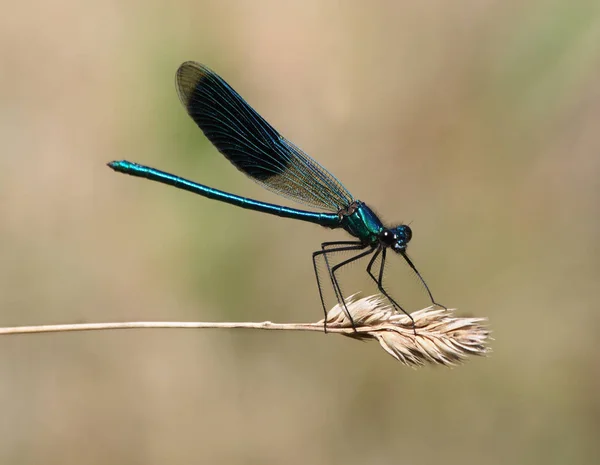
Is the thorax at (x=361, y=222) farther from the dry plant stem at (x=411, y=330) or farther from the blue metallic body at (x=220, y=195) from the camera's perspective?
the dry plant stem at (x=411, y=330)

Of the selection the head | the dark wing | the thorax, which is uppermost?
the dark wing

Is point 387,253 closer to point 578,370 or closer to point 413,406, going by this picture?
point 413,406

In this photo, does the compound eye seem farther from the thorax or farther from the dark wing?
the dark wing

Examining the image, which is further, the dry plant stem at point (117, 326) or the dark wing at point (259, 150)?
the dark wing at point (259, 150)

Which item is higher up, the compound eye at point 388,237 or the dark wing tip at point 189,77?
the dark wing tip at point 189,77

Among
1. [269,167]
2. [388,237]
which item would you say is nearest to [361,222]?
[388,237]

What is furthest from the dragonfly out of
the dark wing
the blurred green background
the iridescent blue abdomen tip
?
the blurred green background

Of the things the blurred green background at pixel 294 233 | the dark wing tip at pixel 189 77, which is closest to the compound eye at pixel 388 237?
the blurred green background at pixel 294 233
